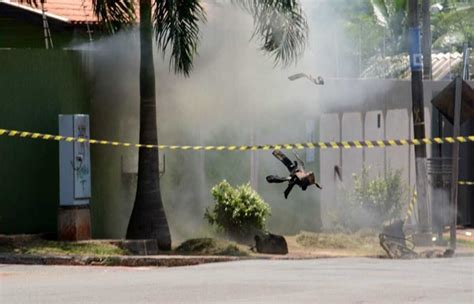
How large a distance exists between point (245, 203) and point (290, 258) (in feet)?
7.70

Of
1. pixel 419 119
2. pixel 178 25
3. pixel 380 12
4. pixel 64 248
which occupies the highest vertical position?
pixel 380 12

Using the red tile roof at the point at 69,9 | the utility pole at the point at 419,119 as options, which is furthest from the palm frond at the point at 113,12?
the utility pole at the point at 419,119

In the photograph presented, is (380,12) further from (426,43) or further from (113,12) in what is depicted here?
(113,12)

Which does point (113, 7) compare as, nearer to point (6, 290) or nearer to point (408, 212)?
point (6, 290)

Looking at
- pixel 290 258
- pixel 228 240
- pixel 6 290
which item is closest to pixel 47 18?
pixel 228 240

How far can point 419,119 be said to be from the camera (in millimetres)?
22328

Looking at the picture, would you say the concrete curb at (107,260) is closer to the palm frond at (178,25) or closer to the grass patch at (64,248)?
the grass patch at (64,248)

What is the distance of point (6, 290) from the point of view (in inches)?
504

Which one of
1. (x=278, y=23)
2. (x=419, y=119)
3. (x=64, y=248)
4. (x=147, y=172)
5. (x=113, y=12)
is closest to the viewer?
(x=64, y=248)

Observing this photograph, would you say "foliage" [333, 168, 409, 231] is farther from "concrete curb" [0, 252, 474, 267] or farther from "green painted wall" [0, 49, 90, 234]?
"green painted wall" [0, 49, 90, 234]

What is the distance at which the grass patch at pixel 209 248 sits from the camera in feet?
61.7

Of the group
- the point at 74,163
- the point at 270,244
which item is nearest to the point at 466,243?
the point at 270,244

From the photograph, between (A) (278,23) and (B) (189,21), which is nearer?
(B) (189,21)

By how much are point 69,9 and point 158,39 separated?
5381 millimetres
